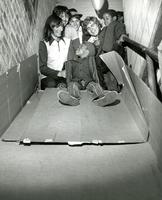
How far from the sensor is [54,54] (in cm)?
419

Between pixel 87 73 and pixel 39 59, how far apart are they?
821 millimetres

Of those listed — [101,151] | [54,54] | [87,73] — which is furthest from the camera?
[54,54]

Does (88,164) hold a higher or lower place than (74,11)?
lower

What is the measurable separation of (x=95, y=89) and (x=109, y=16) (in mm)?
1627

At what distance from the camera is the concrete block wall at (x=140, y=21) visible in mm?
2901

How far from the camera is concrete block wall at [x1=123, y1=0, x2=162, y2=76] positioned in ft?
9.52

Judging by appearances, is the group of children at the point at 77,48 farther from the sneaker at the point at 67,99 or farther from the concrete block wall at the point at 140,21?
the sneaker at the point at 67,99

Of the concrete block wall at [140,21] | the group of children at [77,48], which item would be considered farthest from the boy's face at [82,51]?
the concrete block wall at [140,21]

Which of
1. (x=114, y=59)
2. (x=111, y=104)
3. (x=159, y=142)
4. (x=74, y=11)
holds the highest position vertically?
(x=74, y=11)

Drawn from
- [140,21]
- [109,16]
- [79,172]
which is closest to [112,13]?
[109,16]

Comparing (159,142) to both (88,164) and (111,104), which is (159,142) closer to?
(88,164)

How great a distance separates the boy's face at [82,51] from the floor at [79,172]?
1989 millimetres

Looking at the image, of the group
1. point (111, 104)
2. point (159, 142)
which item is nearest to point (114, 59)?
point (111, 104)

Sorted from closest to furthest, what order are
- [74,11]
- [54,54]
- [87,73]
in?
[87,73] → [54,54] → [74,11]
